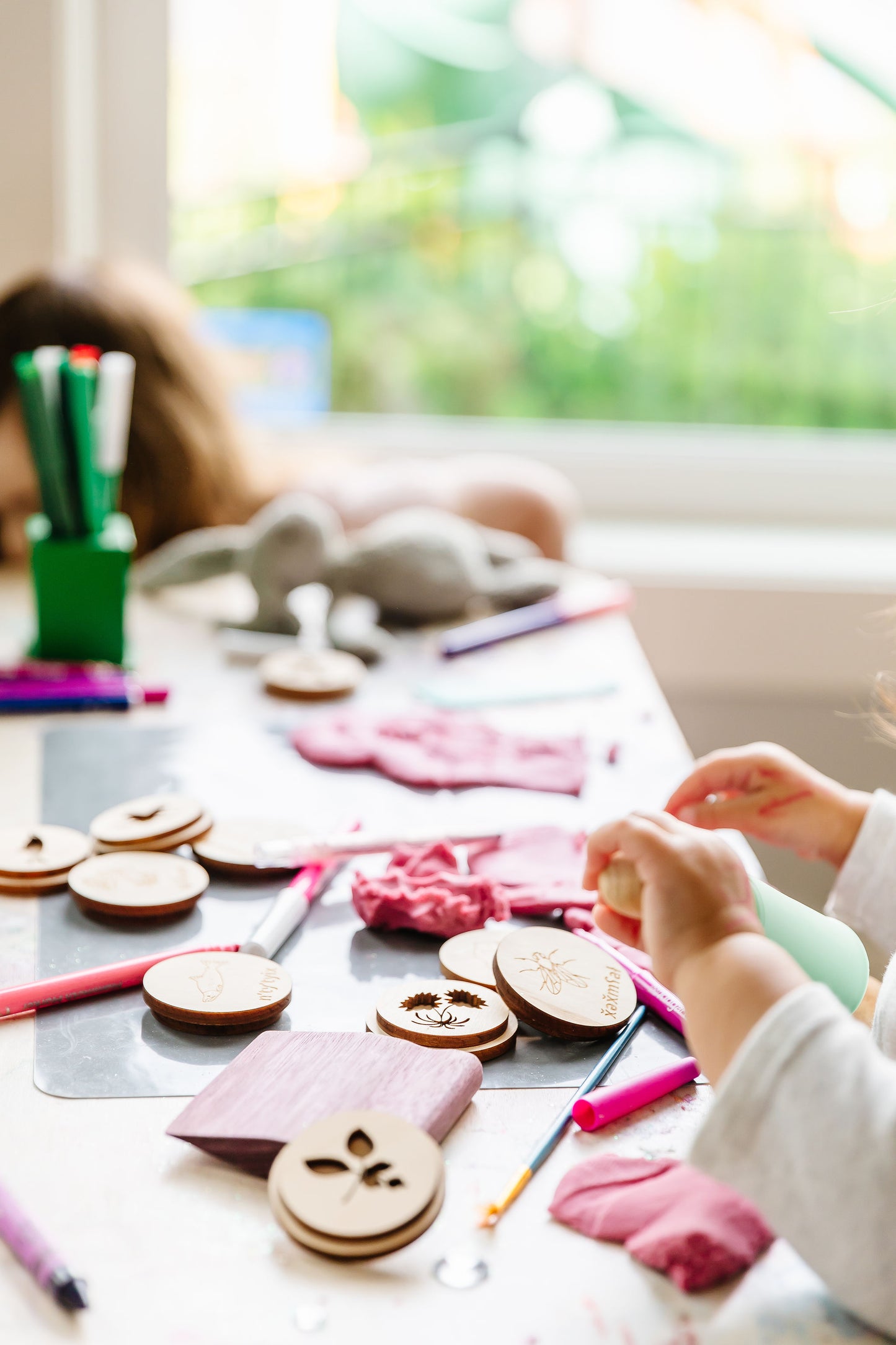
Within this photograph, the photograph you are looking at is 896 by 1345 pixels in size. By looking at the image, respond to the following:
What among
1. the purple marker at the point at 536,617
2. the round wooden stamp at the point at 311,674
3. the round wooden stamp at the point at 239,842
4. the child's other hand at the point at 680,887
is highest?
the child's other hand at the point at 680,887

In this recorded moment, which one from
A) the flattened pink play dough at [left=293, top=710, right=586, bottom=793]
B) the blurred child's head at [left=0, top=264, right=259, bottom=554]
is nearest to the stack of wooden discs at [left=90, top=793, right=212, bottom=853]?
the flattened pink play dough at [left=293, top=710, right=586, bottom=793]

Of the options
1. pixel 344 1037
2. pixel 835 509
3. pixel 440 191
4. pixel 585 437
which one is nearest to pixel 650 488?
pixel 585 437

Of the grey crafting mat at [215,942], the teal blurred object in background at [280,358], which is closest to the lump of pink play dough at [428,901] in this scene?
the grey crafting mat at [215,942]

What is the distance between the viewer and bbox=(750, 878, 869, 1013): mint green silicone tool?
0.42m

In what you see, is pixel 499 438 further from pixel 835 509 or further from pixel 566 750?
pixel 566 750

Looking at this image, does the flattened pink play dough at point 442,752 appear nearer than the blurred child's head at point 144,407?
Yes

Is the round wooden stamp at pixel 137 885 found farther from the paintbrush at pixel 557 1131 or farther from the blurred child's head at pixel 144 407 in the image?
the blurred child's head at pixel 144 407

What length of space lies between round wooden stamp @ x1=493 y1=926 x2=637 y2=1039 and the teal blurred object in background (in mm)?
1098

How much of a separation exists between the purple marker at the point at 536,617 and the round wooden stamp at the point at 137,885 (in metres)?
0.36

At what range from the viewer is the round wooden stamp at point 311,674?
759 millimetres

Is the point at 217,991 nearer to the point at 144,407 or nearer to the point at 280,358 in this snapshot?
the point at 144,407

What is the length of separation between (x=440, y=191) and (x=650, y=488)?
0.42 m

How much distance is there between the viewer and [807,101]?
1400mm

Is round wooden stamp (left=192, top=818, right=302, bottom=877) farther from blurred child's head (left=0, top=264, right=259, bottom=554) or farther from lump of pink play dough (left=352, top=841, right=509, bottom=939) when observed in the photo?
blurred child's head (left=0, top=264, right=259, bottom=554)
